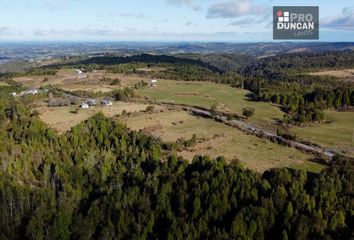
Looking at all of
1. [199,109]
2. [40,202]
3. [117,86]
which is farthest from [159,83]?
[40,202]

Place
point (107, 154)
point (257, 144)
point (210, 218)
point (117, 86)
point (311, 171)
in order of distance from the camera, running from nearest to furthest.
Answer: point (210, 218) → point (311, 171) → point (107, 154) → point (257, 144) → point (117, 86)

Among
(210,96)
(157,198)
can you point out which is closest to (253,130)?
(157,198)

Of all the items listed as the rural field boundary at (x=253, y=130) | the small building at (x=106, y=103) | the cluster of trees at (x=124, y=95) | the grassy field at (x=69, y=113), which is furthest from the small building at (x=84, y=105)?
the rural field boundary at (x=253, y=130)

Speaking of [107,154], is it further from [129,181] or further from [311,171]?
[311,171]

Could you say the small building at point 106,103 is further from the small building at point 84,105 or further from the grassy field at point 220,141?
the grassy field at point 220,141

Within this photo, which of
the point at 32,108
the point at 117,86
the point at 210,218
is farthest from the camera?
the point at 117,86

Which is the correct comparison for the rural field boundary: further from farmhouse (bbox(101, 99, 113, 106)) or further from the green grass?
farmhouse (bbox(101, 99, 113, 106))
